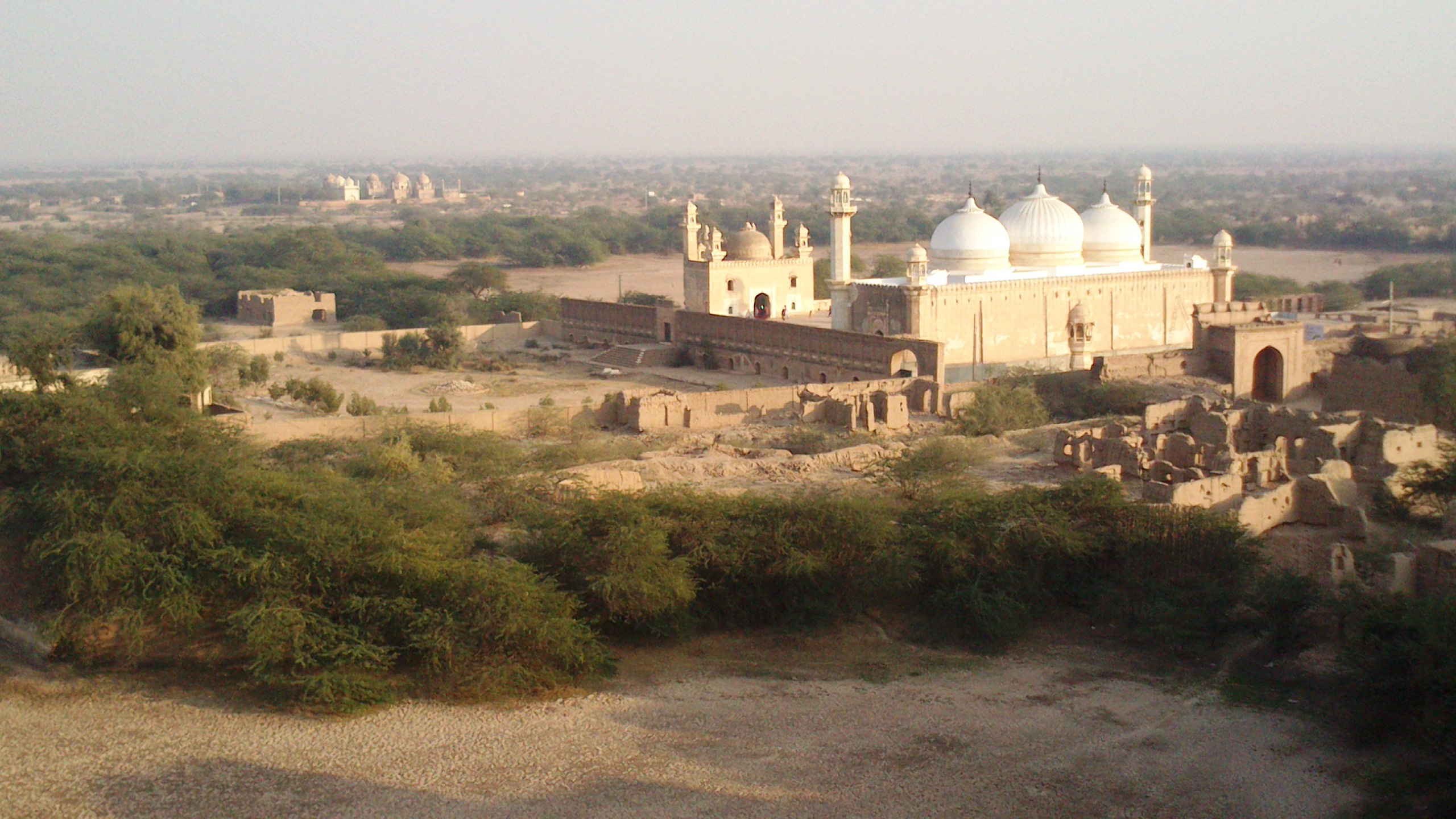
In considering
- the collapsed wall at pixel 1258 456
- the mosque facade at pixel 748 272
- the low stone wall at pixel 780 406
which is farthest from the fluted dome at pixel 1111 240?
the collapsed wall at pixel 1258 456

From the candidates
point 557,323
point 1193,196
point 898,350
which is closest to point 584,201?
point 1193,196

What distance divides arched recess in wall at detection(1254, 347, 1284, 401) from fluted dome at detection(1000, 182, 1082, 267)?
595 cm

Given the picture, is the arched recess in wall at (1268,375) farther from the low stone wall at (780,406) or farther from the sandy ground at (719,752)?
the sandy ground at (719,752)

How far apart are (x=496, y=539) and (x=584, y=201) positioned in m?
150

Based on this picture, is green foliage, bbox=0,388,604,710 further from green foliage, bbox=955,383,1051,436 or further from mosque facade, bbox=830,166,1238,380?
mosque facade, bbox=830,166,1238,380

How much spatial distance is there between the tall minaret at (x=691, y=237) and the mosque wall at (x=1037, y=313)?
24.3ft

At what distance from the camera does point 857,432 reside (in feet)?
83.4

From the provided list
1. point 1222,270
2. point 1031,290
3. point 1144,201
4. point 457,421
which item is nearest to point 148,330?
point 457,421

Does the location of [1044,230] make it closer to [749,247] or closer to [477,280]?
[749,247]

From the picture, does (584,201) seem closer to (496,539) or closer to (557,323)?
(557,323)

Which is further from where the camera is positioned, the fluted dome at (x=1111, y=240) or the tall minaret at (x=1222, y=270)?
the fluted dome at (x=1111, y=240)

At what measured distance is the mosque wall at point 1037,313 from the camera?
33281 mm

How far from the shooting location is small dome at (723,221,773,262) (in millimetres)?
41250

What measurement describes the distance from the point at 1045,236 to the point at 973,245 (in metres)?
2.19
